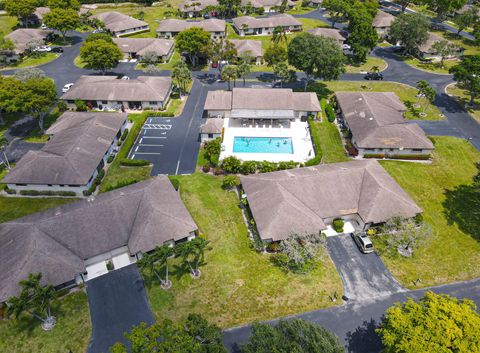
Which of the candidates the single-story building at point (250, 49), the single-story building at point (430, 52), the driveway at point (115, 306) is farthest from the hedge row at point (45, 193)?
the single-story building at point (430, 52)

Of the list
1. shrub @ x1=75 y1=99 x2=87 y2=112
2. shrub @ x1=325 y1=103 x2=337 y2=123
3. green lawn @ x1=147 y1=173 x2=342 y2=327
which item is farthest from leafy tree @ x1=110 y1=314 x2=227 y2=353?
shrub @ x1=75 y1=99 x2=87 y2=112

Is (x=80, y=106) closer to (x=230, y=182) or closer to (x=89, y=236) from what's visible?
(x=89, y=236)

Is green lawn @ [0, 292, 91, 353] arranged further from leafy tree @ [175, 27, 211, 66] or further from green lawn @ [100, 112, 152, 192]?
leafy tree @ [175, 27, 211, 66]

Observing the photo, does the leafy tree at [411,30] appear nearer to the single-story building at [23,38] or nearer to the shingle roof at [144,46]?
the shingle roof at [144,46]

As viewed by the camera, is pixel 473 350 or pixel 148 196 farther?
pixel 148 196

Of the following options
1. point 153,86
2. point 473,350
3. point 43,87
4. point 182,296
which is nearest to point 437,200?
point 473,350

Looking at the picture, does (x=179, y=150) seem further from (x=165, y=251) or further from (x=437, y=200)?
(x=437, y=200)
